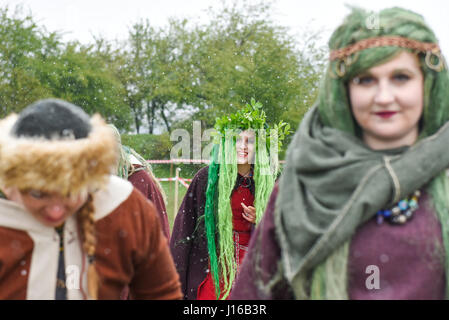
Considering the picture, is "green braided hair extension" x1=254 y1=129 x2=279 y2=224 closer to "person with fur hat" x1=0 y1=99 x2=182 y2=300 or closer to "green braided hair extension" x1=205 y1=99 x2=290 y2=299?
"green braided hair extension" x1=205 y1=99 x2=290 y2=299

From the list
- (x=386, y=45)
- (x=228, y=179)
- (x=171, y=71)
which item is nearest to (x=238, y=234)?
(x=228, y=179)

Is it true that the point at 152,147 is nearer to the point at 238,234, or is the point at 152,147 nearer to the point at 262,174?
the point at 262,174

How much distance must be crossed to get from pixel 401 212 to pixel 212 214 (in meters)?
2.75

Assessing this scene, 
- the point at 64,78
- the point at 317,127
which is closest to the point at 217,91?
the point at 64,78

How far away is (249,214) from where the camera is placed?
436 cm

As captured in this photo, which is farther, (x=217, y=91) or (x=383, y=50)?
(x=217, y=91)

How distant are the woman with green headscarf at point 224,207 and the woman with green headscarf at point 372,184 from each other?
7.88 feet

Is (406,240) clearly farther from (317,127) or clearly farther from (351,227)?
(317,127)

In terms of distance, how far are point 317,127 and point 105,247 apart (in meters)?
0.94

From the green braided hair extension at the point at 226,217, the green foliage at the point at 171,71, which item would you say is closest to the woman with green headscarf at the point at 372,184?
the green braided hair extension at the point at 226,217

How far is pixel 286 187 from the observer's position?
6.21ft

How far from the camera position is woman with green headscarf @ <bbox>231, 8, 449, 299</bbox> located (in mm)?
1728

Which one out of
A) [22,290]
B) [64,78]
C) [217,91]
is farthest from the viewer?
[217,91]

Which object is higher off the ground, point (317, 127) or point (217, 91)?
point (217, 91)
